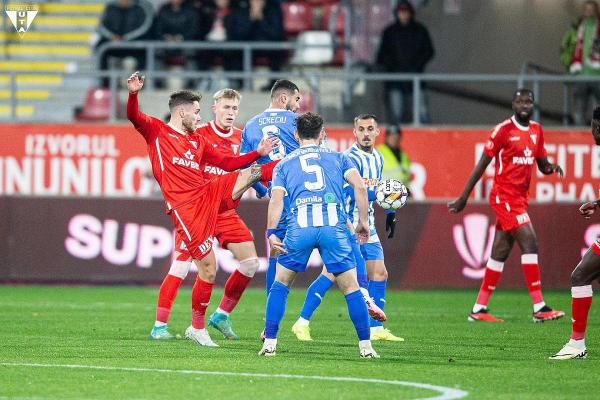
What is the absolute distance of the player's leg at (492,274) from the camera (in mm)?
14992

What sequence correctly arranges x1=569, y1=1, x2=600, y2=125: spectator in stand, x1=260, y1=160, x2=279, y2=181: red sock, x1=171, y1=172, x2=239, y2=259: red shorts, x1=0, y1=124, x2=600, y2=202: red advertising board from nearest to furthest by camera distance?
1. x1=260, y1=160, x2=279, y2=181: red sock
2. x1=171, y1=172, x2=239, y2=259: red shorts
3. x1=0, y1=124, x2=600, y2=202: red advertising board
4. x1=569, y1=1, x2=600, y2=125: spectator in stand

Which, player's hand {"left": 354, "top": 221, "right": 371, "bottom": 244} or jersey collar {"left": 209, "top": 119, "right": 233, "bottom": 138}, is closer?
player's hand {"left": 354, "top": 221, "right": 371, "bottom": 244}

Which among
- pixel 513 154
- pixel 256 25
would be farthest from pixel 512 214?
pixel 256 25

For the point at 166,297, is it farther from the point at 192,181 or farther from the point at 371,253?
the point at 371,253

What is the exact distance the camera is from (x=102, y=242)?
19.6 metres

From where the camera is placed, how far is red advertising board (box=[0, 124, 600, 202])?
22.3 metres

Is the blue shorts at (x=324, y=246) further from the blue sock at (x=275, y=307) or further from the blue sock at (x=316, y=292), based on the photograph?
the blue sock at (x=316, y=292)

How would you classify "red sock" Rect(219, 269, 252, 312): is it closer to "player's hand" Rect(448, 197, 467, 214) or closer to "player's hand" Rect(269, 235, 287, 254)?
"player's hand" Rect(269, 235, 287, 254)

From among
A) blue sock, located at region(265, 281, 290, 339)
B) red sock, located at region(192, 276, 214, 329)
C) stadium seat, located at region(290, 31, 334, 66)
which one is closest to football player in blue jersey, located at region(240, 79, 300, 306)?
red sock, located at region(192, 276, 214, 329)

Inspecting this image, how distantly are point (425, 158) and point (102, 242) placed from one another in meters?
5.86

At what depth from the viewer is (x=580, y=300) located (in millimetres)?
11219

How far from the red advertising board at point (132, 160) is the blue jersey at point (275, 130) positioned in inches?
372

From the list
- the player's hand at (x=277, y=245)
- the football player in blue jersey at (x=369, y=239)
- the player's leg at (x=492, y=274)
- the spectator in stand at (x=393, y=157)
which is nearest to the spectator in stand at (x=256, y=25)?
the spectator in stand at (x=393, y=157)

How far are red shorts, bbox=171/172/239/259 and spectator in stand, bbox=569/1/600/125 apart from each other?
11.7m
